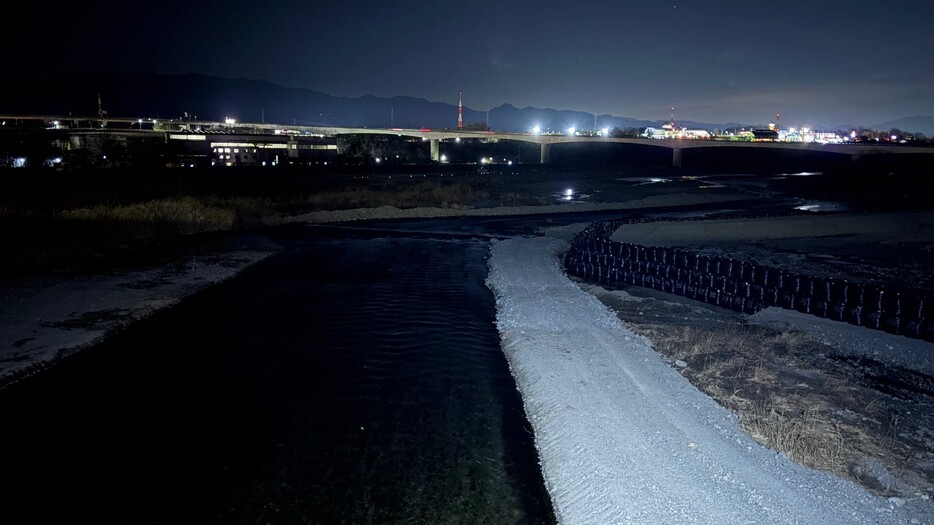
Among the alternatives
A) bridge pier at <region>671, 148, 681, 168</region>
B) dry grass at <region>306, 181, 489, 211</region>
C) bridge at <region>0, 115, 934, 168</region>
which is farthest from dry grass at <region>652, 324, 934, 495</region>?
bridge pier at <region>671, 148, 681, 168</region>

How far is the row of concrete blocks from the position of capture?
15.8 meters

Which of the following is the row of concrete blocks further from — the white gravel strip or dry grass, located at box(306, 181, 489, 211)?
dry grass, located at box(306, 181, 489, 211)

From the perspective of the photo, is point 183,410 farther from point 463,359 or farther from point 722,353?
point 722,353

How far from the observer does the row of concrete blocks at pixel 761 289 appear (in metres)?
15.8

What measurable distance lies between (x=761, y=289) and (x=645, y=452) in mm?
12368

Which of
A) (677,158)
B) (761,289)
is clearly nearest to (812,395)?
(761,289)

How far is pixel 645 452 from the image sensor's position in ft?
27.4

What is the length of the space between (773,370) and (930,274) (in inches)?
616

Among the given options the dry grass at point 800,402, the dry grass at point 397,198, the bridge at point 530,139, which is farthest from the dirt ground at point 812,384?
the bridge at point 530,139

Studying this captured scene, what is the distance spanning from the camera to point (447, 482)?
8.35 meters

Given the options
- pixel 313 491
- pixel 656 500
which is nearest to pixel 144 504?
pixel 313 491

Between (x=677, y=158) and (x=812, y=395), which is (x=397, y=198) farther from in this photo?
(x=677, y=158)

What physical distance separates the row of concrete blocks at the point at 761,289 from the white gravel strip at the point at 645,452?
6507mm

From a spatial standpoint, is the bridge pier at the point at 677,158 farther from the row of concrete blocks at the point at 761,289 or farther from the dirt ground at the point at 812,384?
the row of concrete blocks at the point at 761,289
